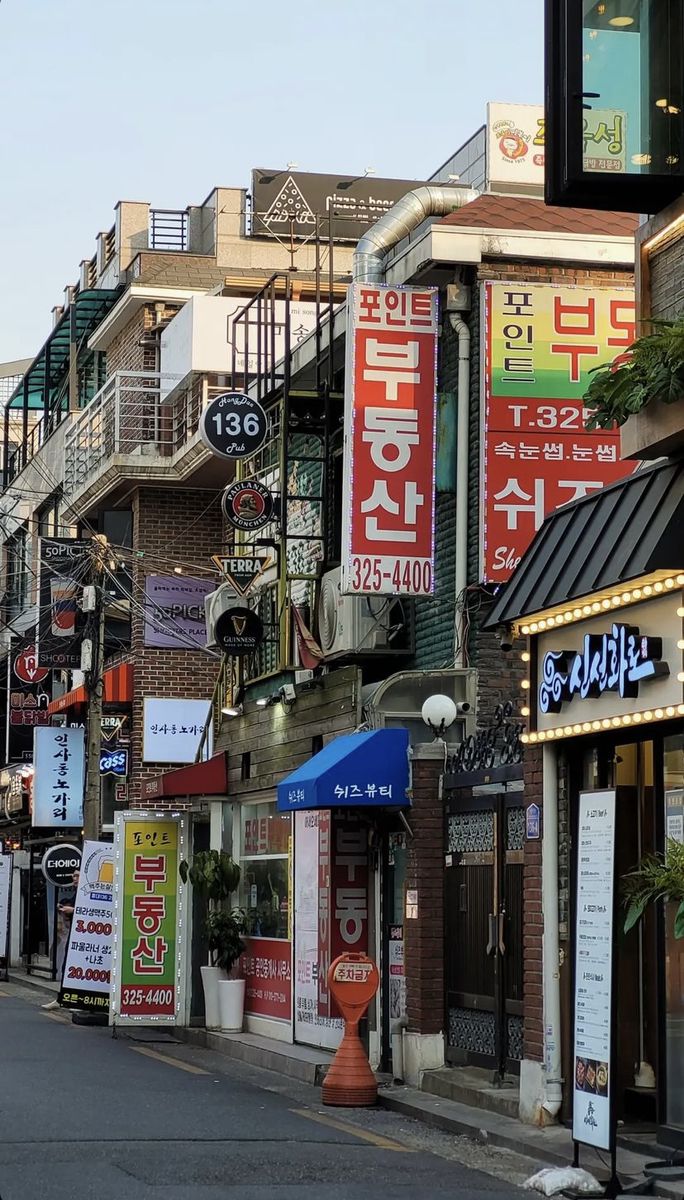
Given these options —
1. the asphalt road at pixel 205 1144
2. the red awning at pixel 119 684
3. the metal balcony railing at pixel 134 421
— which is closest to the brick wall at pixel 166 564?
the red awning at pixel 119 684

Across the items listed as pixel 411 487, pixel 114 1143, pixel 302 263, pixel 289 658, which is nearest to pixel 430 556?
pixel 411 487

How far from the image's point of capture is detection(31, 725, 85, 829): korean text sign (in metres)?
35.3

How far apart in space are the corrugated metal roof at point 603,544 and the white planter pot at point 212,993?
31.4 feet

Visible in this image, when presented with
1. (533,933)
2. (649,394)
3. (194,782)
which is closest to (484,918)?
(533,933)

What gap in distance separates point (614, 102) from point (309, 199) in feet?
92.1

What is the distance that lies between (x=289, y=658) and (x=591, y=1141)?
1079 cm

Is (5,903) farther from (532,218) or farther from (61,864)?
(532,218)

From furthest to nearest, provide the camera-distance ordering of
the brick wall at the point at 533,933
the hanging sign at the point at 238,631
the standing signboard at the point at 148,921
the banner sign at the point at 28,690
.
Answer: the banner sign at the point at 28,690
the hanging sign at the point at 238,631
the standing signboard at the point at 148,921
the brick wall at the point at 533,933

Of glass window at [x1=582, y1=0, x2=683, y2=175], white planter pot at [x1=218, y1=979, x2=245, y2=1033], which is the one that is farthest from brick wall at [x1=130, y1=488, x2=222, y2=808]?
glass window at [x1=582, y1=0, x2=683, y2=175]

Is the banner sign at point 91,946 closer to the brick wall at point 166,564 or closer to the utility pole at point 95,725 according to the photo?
the utility pole at point 95,725

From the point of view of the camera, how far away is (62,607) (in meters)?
36.4

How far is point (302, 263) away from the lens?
3731cm

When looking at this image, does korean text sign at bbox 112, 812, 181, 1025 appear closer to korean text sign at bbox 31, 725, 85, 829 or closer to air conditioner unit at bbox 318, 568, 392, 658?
air conditioner unit at bbox 318, 568, 392, 658

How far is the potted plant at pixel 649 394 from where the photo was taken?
11.1 meters
